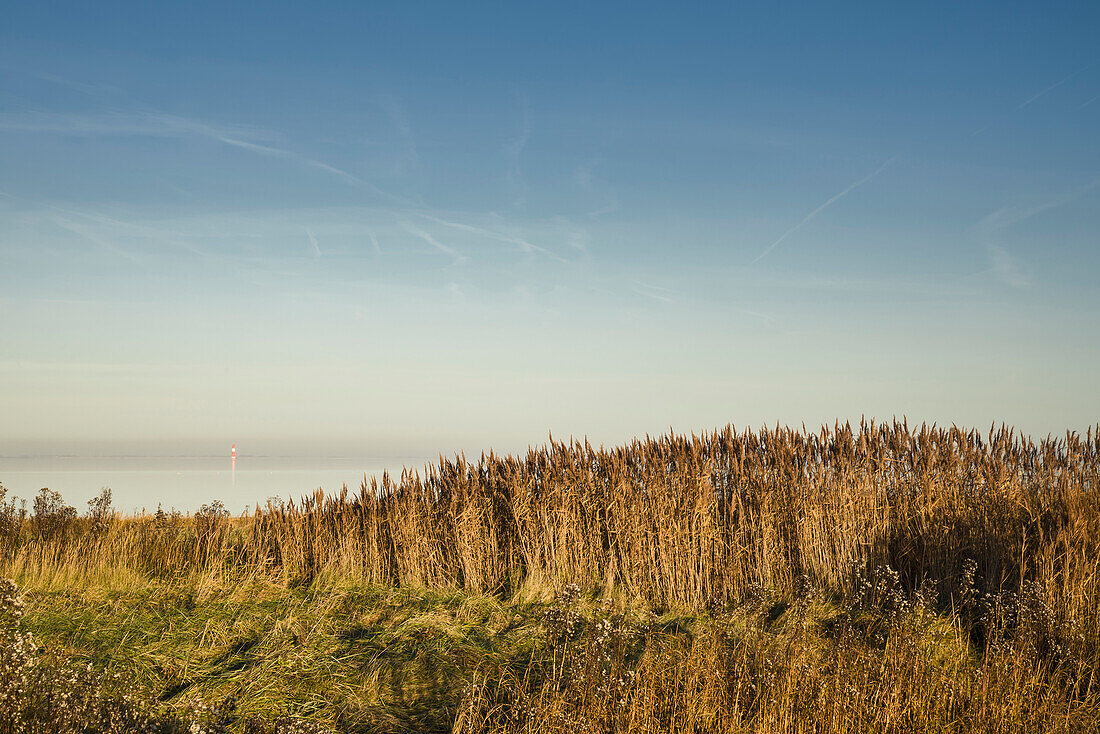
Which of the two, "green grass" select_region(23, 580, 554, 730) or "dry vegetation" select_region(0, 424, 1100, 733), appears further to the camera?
"green grass" select_region(23, 580, 554, 730)

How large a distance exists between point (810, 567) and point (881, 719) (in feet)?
12.2

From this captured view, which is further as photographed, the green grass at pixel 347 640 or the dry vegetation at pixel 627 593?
the green grass at pixel 347 640

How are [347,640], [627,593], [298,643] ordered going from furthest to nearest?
[627,593], [347,640], [298,643]

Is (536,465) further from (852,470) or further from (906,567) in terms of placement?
(906,567)

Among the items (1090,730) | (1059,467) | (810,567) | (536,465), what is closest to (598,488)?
(536,465)

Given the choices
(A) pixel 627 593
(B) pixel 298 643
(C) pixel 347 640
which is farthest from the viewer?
(A) pixel 627 593

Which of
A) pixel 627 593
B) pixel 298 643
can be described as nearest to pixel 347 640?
pixel 298 643

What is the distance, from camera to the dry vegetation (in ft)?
15.6

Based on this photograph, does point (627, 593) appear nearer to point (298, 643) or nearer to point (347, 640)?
point (347, 640)

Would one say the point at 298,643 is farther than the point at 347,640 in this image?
No

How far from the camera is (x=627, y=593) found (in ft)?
26.1

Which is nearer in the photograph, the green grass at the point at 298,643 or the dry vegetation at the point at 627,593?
the dry vegetation at the point at 627,593

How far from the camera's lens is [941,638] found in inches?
237

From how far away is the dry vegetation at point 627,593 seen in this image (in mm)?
4746
